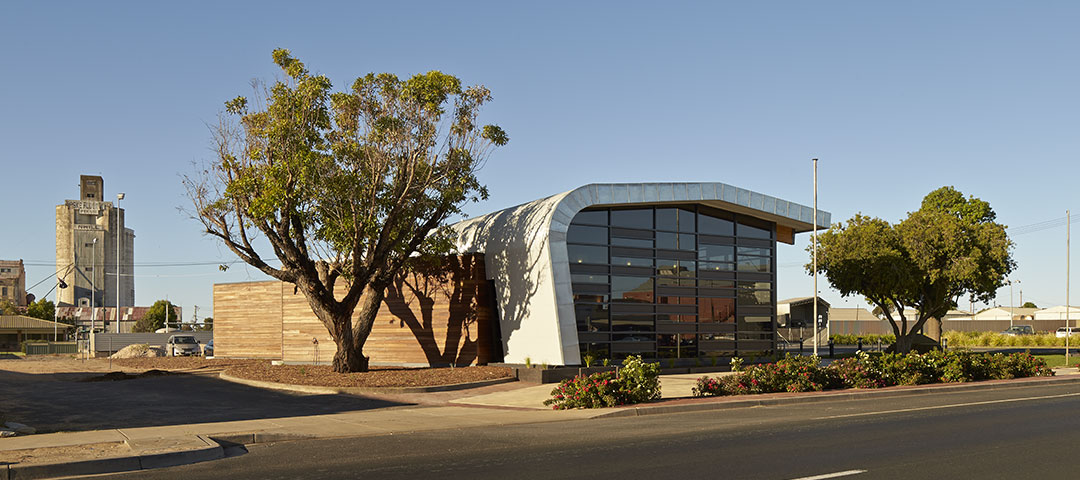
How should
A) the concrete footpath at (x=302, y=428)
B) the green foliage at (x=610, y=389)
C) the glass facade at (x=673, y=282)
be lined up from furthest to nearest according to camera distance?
the glass facade at (x=673, y=282) → the green foliage at (x=610, y=389) → the concrete footpath at (x=302, y=428)

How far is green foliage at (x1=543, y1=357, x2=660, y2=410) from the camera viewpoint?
18844 millimetres

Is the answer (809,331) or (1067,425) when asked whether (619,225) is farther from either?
(809,331)

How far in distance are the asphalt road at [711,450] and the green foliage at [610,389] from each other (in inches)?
67.1

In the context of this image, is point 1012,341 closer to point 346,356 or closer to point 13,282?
point 346,356

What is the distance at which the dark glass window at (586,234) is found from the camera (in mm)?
28016

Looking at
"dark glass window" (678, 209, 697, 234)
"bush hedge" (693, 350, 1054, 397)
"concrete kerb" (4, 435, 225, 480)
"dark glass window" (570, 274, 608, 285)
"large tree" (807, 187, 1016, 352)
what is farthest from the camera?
"large tree" (807, 187, 1016, 352)

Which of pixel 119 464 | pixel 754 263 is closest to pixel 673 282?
pixel 754 263

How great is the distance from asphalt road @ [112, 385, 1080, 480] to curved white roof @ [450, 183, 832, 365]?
8.72 m

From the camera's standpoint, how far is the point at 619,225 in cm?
2911

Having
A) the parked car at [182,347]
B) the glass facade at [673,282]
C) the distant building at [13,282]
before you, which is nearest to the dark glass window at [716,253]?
the glass facade at [673,282]

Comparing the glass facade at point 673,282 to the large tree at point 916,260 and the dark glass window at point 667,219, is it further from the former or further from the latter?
the large tree at point 916,260

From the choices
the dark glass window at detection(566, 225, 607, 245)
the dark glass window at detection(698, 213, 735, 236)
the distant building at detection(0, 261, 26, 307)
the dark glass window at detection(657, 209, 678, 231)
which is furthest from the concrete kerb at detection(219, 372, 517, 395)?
the distant building at detection(0, 261, 26, 307)

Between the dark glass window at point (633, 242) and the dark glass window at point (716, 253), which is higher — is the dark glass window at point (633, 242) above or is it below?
above

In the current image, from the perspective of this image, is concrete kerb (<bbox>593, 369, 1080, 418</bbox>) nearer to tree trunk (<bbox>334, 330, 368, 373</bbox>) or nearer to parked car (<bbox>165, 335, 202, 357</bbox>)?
tree trunk (<bbox>334, 330, 368, 373</bbox>)
